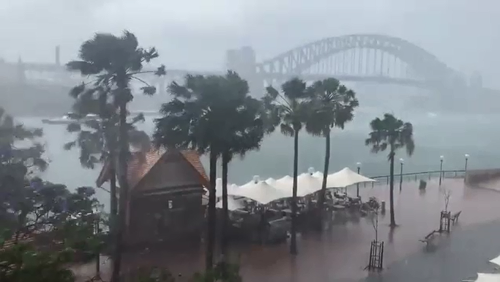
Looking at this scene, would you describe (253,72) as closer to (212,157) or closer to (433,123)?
(212,157)

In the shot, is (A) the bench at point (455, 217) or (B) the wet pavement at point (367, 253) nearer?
(B) the wet pavement at point (367, 253)

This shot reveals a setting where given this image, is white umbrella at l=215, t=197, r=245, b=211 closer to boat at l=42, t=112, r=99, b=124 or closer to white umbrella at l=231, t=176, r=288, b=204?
white umbrella at l=231, t=176, r=288, b=204

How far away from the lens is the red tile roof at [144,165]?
22.8ft

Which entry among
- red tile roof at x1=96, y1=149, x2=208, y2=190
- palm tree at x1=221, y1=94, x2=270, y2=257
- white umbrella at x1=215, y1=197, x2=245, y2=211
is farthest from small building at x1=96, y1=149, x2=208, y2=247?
white umbrella at x1=215, y1=197, x2=245, y2=211

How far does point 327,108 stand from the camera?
10031 mm

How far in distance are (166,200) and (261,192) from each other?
214 centimetres

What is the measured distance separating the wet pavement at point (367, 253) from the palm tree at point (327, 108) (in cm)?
121

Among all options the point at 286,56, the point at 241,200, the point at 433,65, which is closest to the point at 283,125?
the point at 241,200

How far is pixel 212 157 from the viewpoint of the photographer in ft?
22.5

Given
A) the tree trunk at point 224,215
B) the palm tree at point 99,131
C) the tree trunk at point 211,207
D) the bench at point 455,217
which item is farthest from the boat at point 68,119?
the bench at point 455,217

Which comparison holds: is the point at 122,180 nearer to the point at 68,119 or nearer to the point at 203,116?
the point at 68,119

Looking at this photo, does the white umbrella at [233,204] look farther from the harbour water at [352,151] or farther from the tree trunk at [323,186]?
the tree trunk at [323,186]

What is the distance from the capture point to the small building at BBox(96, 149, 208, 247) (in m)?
7.89

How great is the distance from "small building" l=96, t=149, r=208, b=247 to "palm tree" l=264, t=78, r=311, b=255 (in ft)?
4.62
